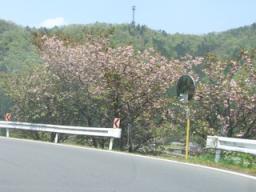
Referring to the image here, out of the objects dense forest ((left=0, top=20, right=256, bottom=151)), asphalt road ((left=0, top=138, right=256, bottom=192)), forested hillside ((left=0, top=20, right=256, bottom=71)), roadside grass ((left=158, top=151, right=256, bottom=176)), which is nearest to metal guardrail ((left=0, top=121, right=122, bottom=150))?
dense forest ((left=0, top=20, right=256, bottom=151))

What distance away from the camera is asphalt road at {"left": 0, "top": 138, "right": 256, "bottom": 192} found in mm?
11086

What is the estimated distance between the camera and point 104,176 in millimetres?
12867

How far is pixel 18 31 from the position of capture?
13250 centimetres

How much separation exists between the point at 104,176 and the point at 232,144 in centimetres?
682

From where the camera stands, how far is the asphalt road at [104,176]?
11086 mm

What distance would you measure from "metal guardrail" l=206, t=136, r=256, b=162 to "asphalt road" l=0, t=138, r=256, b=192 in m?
1.92

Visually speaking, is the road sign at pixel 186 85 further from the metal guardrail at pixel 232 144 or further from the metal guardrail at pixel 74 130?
the metal guardrail at pixel 232 144

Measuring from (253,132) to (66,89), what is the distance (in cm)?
1084

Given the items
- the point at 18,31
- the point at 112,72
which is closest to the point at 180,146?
the point at 112,72

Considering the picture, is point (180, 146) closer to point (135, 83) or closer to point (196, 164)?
point (135, 83)

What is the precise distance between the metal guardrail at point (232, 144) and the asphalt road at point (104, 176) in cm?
192

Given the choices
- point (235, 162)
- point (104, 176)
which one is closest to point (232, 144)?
point (235, 162)

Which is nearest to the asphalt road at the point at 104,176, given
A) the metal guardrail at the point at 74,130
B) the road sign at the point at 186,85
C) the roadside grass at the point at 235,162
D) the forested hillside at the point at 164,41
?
the roadside grass at the point at 235,162

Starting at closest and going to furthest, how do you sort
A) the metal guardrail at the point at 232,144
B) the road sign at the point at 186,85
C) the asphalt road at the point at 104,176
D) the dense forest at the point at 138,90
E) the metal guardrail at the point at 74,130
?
the asphalt road at the point at 104,176
the metal guardrail at the point at 232,144
the road sign at the point at 186,85
the metal guardrail at the point at 74,130
the dense forest at the point at 138,90
